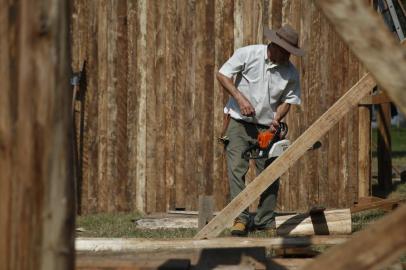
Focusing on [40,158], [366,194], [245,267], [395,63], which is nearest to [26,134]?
[40,158]

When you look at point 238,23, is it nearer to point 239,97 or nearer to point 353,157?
point 353,157

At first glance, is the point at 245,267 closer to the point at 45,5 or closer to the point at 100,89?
the point at 45,5

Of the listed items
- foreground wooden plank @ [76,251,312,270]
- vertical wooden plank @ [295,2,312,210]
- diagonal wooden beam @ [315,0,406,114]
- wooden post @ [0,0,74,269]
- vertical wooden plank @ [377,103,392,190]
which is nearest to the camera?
wooden post @ [0,0,74,269]

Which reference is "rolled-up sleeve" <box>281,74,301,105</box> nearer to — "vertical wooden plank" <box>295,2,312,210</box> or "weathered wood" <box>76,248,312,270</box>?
"vertical wooden plank" <box>295,2,312,210</box>

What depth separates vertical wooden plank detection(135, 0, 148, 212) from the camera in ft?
32.6

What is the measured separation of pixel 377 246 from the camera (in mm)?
3486

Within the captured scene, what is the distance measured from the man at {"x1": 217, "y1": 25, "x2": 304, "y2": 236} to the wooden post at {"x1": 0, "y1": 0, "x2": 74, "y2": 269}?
14.2 feet

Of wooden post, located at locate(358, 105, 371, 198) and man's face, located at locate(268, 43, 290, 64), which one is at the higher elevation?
man's face, located at locate(268, 43, 290, 64)

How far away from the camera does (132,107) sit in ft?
32.8

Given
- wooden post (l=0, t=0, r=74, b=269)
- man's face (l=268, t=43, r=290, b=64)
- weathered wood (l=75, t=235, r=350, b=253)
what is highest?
man's face (l=268, t=43, r=290, b=64)

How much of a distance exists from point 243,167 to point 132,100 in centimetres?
238

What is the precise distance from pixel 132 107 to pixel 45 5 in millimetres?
6542

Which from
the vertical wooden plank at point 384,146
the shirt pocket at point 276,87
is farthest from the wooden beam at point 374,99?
the shirt pocket at point 276,87

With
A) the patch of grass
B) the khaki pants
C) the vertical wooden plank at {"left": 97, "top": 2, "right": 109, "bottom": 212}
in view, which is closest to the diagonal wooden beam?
the khaki pants
